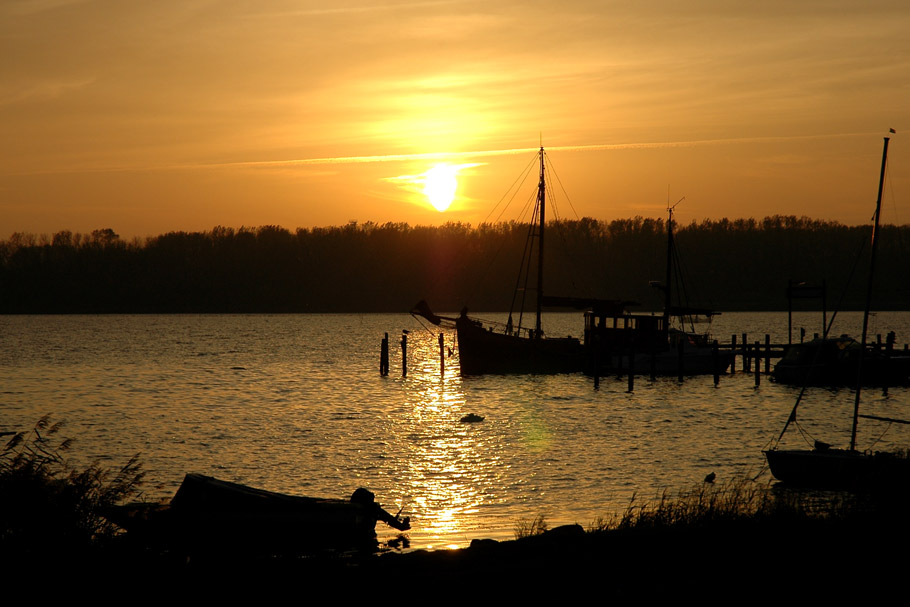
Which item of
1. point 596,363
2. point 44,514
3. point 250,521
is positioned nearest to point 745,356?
point 596,363

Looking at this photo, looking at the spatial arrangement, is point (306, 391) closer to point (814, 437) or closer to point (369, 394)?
point (369, 394)

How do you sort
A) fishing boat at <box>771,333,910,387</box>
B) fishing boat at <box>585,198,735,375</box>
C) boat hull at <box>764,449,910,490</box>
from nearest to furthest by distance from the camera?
boat hull at <box>764,449,910,490</box> < fishing boat at <box>771,333,910,387</box> < fishing boat at <box>585,198,735,375</box>

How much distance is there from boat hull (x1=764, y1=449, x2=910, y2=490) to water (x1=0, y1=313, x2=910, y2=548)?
99.0 inches

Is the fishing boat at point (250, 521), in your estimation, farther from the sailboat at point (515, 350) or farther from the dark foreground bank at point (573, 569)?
the sailboat at point (515, 350)

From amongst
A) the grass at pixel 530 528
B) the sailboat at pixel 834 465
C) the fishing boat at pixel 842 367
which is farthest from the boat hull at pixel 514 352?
the grass at pixel 530 528

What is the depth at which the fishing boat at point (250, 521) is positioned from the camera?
16047mm

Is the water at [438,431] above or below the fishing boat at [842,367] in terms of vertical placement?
below

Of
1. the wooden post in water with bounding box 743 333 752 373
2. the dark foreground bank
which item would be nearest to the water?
the wooden post in water with bounding box 743 333 752 373

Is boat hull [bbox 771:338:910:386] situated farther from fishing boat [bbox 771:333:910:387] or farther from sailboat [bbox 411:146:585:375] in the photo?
sailboat [bbox 411:146:585:375]

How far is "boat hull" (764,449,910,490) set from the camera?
2027cm

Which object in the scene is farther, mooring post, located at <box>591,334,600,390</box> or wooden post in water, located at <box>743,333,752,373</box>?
wooden post in water, located at <box>743,333,752,373</box>

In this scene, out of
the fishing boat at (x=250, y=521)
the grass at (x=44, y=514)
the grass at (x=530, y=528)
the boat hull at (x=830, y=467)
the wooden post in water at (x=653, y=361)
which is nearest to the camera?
the grass at (x=44, y=514)

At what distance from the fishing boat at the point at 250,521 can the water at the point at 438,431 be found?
3.59ft

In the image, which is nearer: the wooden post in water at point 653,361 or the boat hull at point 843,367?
the boat hull at point 843,367
